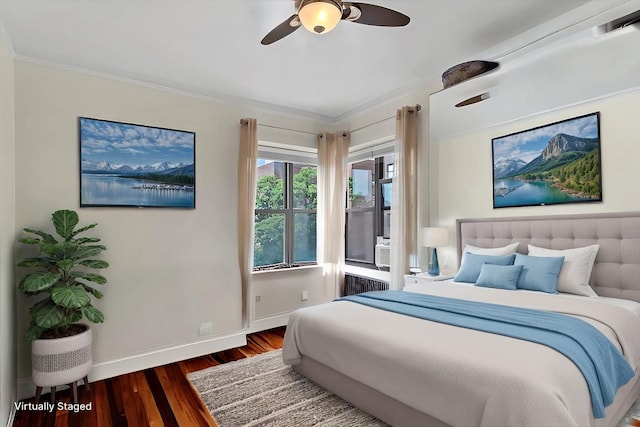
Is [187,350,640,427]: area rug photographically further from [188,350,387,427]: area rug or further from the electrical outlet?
the electrical outlet

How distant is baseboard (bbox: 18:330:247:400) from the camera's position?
105 inches

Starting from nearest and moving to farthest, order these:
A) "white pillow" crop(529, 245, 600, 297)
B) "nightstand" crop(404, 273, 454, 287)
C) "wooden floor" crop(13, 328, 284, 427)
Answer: "wooden floor" crop(13, 328, 284, 427) < "white pillow" crop(529, 245, 600, 297) < "nightstand" crop(404, 273, 454, 287)

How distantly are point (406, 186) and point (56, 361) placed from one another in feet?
10.8

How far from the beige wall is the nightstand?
0.88 feet

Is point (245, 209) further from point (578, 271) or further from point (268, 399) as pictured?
point (578, 271)

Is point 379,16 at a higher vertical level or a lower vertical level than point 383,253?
higher

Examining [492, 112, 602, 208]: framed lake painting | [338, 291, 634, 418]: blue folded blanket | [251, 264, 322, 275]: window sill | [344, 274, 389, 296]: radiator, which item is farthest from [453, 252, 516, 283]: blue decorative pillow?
[251, 264, 322, 275]: window sill

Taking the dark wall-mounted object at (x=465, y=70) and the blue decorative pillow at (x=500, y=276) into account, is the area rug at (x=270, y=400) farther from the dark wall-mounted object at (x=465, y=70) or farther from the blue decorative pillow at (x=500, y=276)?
the dark wall-mounted object at (x=465, y=70)

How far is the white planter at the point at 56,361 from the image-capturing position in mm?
2422

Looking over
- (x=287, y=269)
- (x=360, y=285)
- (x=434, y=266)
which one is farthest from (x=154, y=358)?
(x=434, y=266)

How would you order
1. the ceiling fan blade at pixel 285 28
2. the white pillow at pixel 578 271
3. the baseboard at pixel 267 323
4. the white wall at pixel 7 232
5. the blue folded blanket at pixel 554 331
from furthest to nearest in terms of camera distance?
1. the baseboard at pixel 267 323
2. the white pillow at pixel 578 271
3. the white wall at pixel 7 232
4. the ceiling fan blade at pixel 285 28
5. the blue folded blanket at pixel 554 331

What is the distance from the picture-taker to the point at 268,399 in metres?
2.49

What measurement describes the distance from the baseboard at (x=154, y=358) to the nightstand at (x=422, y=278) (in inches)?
73.4

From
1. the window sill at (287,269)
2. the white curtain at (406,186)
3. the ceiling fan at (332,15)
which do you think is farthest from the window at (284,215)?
the ceiling fan at (332,15)
